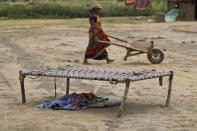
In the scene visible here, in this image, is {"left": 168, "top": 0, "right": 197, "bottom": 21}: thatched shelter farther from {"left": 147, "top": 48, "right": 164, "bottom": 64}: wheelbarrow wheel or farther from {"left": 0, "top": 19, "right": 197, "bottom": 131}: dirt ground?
{"left": 147, "top": 48, "right": 164, "bottom": 64}: wheelbarrow wheel

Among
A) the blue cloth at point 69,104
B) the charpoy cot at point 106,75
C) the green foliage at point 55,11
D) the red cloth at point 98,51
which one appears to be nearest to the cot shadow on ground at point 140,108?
the charpoy cot at point 106,75

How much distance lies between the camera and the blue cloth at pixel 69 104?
23.3ft

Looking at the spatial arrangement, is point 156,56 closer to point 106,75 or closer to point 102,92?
point 102,92

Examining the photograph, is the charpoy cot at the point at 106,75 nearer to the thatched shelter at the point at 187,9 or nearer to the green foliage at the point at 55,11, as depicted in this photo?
the thatched shelter at the point at 187,9

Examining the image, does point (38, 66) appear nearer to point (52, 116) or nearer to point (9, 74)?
point (9, 74)

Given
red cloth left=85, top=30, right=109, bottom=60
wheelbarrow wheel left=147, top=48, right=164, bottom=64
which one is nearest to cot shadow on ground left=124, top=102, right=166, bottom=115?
wheelbarrow wheel left=147, top=48, right=164, bottom=64

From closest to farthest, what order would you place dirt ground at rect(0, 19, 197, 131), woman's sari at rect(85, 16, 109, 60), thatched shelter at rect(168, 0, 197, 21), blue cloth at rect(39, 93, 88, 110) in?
dirt ground at rect(0, 19, 197, 131) → blue cloth at rect(39, 93, 88, 110) → woman's sari at rect(85, 16, 109, 60) → thatched shelter at rect(168, 0, 197, 21)

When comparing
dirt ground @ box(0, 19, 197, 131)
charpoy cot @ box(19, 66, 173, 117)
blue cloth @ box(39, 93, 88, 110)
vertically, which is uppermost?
charpoy cot @ box(19, 66, 173, 117)

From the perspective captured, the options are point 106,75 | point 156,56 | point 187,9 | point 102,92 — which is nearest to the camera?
point 106,75

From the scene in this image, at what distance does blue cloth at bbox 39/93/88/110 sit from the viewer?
7103 millimetres

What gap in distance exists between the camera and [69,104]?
23.5 ft

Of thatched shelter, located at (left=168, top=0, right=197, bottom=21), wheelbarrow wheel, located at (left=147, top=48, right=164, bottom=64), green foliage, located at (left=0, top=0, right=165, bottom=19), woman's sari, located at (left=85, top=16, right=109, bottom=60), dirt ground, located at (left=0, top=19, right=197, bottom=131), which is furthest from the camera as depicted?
green foliage, located at (left=0, top=0, right=165, bottom=19)

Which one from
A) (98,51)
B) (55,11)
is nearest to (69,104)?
(98,51)

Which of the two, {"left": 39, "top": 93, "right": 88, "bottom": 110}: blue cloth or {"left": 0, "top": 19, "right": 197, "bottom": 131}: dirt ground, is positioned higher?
{"left": 39, "top": 93, "right": 88, "bottom": 110}: blue cloth
